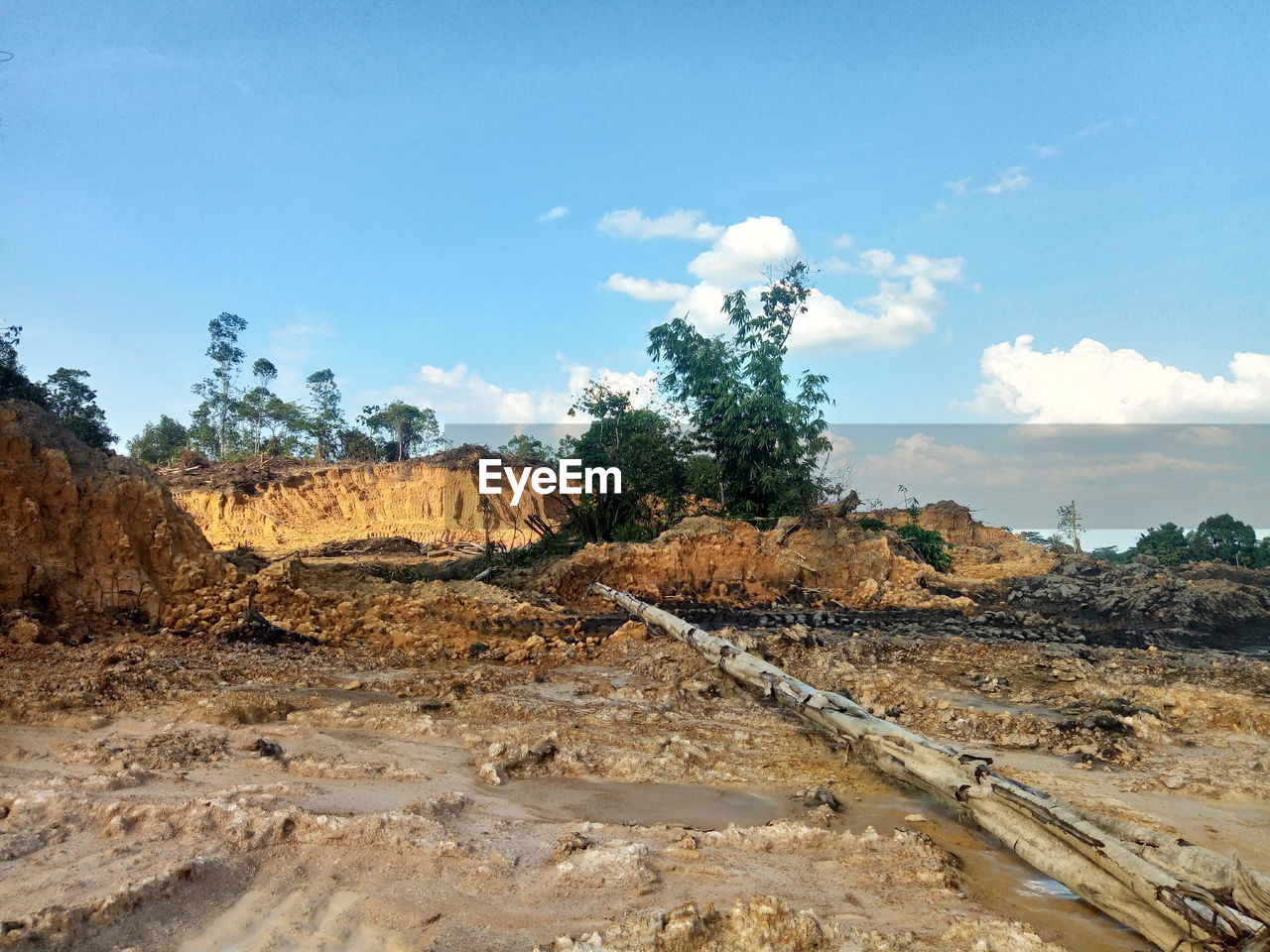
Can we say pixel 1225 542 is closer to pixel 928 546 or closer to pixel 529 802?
pixel 928 546

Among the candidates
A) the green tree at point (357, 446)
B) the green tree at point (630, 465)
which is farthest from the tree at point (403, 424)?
the green tree at point (630, 465)

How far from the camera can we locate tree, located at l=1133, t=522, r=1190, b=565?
109 feet

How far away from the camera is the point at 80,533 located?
8.50 meters

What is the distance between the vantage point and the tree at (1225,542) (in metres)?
33.4

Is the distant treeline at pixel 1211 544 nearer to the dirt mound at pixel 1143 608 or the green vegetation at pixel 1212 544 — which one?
the green vegetation at pixel 1212 544

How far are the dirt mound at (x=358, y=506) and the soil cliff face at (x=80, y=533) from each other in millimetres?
18391

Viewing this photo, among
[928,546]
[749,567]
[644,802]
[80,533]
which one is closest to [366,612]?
[80,533]

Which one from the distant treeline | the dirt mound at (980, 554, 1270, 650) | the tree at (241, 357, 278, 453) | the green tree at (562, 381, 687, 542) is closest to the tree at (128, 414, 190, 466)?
the tree at (241, 357, 278, 453)

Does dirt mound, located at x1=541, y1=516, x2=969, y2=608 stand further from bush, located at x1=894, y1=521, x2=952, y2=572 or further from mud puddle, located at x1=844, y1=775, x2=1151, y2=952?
mud puddle, located at x1=844, y1=775, x2=1151, y2=952

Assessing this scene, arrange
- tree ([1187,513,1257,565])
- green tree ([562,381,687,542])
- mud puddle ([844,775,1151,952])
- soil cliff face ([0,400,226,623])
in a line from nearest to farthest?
mud puddle ([844,775,1151,952]), soil cliff face ([0,400,226,623]), green tree ([562,381,687,542]), tree ([1187,513,1257,565])

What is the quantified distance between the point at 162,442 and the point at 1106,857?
4593cm

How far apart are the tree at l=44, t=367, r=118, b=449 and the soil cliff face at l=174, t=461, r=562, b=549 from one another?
4.64m

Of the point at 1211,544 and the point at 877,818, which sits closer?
the point at 877,818

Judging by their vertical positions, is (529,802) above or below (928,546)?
below
